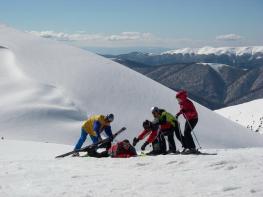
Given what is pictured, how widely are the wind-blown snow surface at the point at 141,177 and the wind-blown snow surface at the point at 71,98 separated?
21.9 metres

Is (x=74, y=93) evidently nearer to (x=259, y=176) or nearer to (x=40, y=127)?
(x=40, y=127)

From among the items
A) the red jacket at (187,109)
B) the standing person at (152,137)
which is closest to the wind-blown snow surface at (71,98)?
the standing person at (152,137)

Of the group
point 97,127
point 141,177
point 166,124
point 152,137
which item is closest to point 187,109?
point 166,124

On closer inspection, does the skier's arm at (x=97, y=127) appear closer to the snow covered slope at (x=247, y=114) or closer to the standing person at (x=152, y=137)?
the standing person at (x=152, y=137)

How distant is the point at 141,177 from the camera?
34.8 feet

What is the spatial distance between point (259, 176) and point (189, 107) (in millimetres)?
5540

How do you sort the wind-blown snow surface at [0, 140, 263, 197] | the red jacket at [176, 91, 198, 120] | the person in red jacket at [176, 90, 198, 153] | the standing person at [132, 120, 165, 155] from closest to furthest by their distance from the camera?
the wind-blown snow surface at [0, 140, 263, 197] → the person in red jacket at [176, 90, 198, 153] → the red jacket at [176, 91, 198, 120] → the standing person at [132, 120, 165, 155]

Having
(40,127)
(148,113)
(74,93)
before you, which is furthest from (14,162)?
(74,93)

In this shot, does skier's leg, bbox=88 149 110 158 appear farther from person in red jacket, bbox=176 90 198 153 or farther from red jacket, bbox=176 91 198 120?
red jacket, bbox=176 91 198 120

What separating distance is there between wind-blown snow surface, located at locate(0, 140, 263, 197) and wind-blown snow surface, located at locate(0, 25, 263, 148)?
21905mm

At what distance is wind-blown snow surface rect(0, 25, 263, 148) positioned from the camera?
1526 inches

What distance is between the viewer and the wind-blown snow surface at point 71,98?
38750mm

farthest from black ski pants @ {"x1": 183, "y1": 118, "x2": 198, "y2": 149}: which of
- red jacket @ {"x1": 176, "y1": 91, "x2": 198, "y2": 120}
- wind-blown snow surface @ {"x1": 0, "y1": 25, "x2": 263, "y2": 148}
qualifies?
wind-blown snow surface @ {"x1": 0, "y1": 25, "x2": 263, "y2": 148}

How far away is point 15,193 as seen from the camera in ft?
31.2
